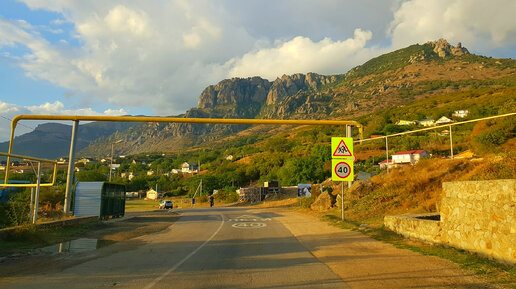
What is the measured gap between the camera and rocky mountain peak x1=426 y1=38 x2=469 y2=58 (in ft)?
563

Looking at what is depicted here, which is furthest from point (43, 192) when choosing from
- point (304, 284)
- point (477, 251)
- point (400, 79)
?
point (400, 79)

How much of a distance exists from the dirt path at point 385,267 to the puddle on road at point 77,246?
7.20 meters

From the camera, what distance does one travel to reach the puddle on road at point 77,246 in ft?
33.5

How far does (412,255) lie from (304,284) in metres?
3.98

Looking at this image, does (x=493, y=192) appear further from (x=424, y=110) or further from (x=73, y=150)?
(x=424, y=110)

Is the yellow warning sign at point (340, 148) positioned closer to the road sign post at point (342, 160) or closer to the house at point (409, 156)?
the road sign post at point (342, 160)

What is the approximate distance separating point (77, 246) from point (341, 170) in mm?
12324

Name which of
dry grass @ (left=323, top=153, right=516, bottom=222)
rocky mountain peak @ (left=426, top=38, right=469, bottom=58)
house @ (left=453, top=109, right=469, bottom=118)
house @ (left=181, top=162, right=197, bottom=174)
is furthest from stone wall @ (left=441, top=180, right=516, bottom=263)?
rocky mountain peak @ (left=426, top=38, right=469, bottom=58)

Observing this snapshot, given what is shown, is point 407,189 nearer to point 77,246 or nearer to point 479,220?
point 479,220

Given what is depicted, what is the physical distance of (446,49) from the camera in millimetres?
175000

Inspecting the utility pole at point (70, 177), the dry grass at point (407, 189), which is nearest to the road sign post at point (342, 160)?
the dry grass at point (407, 189)

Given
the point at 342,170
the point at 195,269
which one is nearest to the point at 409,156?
the point at 342,170

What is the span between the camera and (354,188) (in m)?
22.0

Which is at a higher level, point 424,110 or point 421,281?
point 424,110
